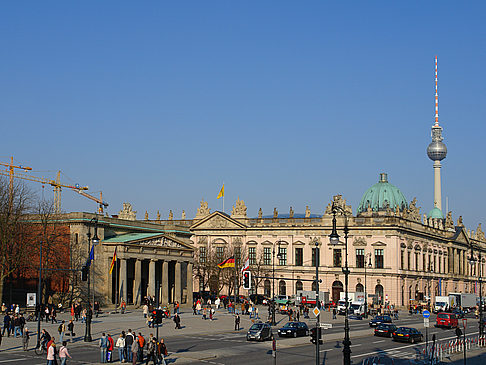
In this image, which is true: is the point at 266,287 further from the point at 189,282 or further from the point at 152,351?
the point at 152,351

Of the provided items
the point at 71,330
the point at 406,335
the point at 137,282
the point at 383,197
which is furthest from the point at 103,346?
the point at 383,197

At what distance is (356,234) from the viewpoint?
13175 cm

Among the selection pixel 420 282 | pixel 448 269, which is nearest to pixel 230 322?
pixel 420 282

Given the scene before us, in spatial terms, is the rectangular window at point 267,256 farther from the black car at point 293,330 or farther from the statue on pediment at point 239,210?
the black car at point 293,330

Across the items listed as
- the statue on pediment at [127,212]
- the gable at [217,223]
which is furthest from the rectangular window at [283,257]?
the statue on pediment at [127,212]

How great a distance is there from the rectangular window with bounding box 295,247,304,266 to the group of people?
302 feet

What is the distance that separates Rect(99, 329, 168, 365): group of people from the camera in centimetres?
4224

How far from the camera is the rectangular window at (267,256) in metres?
139

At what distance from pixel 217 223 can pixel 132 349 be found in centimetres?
10199

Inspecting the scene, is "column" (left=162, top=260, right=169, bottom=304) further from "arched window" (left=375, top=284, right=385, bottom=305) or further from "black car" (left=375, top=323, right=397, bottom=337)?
"arched window" (left=375, top=284, right=385, bottom=305)

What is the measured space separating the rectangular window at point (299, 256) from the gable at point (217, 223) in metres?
12.3

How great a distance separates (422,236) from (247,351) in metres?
96.6

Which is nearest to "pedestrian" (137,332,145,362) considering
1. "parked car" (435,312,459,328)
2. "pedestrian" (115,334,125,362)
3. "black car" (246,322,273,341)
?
"pedestrian" (115,334,125,362)

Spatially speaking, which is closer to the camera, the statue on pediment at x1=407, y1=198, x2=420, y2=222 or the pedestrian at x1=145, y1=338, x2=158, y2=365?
the pedestrian at x1=145, y1=338, x2=158, y2=365
